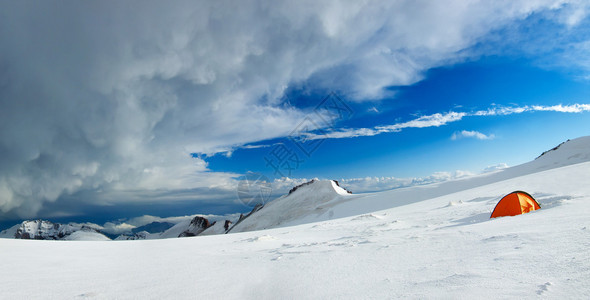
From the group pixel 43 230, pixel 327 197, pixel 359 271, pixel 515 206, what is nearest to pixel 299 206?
pixel 327 197

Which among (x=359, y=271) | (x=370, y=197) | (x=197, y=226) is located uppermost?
(x=359, y=271)

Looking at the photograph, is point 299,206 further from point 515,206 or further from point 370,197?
point 515,206

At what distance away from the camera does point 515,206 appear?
862 centimetres

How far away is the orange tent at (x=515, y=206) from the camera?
28.0 feet

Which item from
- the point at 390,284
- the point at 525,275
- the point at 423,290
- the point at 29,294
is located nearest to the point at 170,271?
the point at 29,294

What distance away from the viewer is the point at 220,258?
666cm

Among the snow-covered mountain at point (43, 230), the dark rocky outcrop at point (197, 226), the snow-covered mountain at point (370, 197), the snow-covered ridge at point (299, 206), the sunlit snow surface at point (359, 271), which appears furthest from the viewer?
the snow-covered mountain at point (43, 230)

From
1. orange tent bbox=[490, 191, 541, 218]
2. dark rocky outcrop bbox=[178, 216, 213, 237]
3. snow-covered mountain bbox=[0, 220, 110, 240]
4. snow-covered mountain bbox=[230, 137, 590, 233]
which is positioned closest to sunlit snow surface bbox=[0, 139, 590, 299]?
orange tent bbox=[490, 191, 541, 218]

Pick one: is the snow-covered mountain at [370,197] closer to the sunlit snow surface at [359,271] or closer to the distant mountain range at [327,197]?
the distant mountain range at [327,197]

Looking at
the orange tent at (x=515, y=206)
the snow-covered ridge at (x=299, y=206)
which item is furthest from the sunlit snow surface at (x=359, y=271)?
the snow-covered ridge at (x=299, y=206)

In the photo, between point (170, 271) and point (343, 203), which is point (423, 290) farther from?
point (343, 203)

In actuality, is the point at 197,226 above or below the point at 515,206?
below

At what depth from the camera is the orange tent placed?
8.55 m

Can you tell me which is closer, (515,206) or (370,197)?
(515,206)
